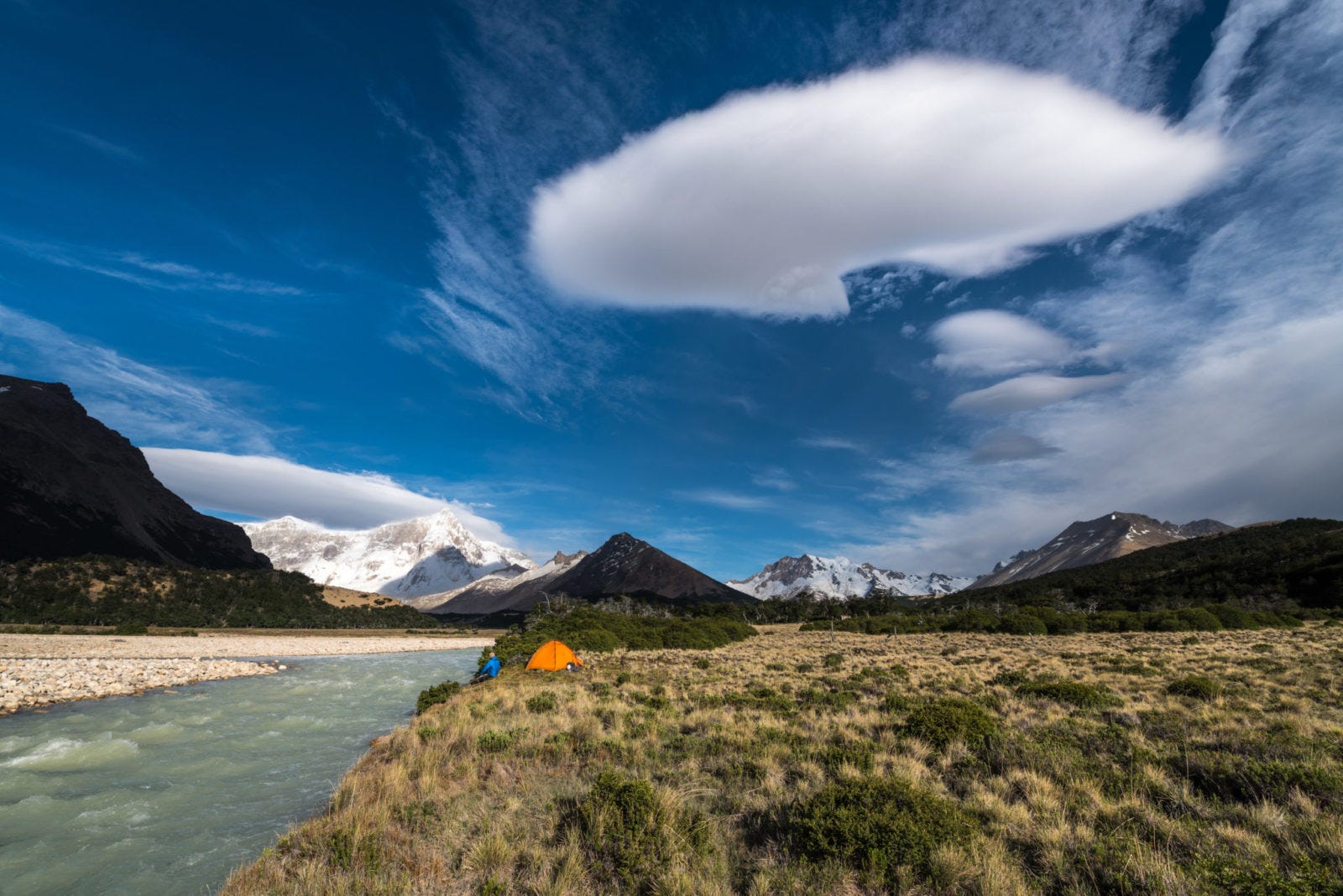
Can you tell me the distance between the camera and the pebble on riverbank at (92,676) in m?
22.7

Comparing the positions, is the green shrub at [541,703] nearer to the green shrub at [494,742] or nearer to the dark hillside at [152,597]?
the green shrub at [494,742]

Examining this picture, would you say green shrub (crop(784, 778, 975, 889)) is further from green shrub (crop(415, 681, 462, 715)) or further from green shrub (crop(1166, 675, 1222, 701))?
green shrub (crop(415, 681, 462, 715))

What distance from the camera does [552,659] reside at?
27.9 meters

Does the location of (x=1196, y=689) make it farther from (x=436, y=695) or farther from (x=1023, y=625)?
(x=1023, y=625)

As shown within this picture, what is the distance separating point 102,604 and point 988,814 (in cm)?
10461

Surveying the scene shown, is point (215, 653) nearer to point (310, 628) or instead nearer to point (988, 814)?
point (310, 628)

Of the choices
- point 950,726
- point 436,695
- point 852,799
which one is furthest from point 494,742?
point 436,695

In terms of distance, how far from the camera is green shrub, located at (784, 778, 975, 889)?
5852 mm

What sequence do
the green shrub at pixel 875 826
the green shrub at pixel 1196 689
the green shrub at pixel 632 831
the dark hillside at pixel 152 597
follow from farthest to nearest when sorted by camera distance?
the dark hillside at pixel 152 597 < the green shrub at pixel 1196 689 < the green shrub at pixel 632 831 < the green shrub at pixel 875 826

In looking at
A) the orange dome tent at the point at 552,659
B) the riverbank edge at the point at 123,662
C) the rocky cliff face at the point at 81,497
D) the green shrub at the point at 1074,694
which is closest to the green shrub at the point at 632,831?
the green shrub at the point at 1074,694

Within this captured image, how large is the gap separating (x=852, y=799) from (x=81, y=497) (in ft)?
605

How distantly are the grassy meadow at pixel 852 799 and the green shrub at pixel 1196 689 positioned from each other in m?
0.07

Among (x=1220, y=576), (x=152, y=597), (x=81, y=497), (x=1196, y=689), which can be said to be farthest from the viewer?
(x=81, y=497)

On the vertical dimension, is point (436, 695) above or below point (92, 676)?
above
